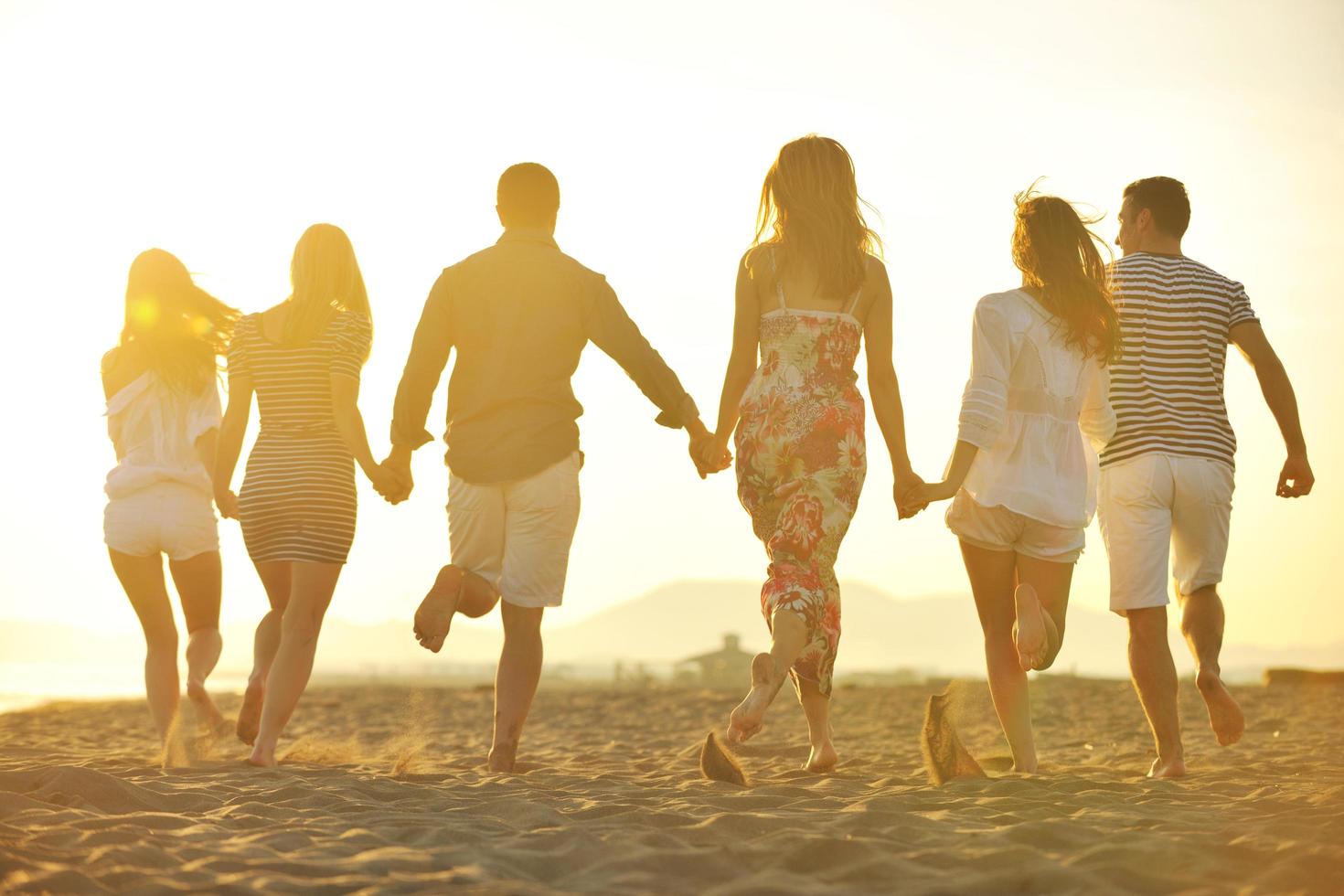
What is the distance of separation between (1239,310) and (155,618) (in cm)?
492

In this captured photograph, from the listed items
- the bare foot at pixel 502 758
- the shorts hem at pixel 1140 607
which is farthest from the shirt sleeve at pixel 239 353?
the shorts hem at pixel 1140 607

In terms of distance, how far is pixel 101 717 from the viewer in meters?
13.3

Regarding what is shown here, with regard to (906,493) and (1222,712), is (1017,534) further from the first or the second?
(1222,712)

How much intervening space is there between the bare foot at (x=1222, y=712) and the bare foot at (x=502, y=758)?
104 inches

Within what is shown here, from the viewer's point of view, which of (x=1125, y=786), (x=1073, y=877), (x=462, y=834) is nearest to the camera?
(x=1073, y=877)

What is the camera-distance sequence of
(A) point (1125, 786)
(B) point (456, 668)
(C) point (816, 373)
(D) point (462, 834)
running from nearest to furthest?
(D) point (462, 834)
(A) point (1125, 786)
(C) point (816, 373)
(B) point (456, 668)

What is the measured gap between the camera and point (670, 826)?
157 inches

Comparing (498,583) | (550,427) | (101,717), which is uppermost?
(550,427)

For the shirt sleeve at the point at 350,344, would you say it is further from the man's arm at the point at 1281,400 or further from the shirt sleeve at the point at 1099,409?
the man's arm at the point at 1281,400

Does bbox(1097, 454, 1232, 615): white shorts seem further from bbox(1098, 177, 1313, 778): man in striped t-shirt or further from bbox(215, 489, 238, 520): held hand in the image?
bbox(215, 489, 238, 520): held hand

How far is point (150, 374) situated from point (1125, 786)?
4.67m

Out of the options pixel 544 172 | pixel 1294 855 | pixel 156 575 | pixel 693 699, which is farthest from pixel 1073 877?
pixel 693 699

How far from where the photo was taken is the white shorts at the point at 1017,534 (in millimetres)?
5243

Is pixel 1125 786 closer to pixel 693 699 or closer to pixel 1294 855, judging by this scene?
pixel 1294 855
